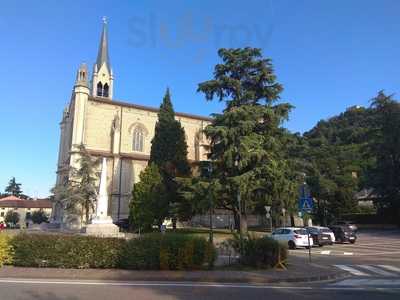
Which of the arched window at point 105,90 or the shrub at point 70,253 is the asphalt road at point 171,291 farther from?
the arched window at point 105,90

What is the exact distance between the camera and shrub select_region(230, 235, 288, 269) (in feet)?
47.3

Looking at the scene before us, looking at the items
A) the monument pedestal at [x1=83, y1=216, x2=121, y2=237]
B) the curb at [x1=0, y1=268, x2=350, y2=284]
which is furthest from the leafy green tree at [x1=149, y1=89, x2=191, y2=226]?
the curb at [x1=0, y1=268, x2=350, y2=284]

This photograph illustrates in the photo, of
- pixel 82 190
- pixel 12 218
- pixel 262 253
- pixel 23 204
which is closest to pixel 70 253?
pixel 262 253

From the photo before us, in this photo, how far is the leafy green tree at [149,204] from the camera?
43469 millimetres

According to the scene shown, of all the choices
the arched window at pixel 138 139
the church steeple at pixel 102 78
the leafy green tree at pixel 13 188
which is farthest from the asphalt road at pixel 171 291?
the leafy green tree at pixel 13 188

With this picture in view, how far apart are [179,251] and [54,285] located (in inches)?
174

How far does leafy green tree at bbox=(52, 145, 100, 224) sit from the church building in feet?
29.1

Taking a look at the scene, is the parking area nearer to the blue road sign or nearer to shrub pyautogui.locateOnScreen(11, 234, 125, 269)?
the blue road sign

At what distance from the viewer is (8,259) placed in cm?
1411

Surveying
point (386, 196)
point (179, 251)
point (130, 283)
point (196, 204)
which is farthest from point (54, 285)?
point (386, 196)

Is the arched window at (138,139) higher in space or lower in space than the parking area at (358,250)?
higher

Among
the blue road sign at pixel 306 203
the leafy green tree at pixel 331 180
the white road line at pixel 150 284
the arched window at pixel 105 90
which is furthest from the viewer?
the arched window at pixel 105 90

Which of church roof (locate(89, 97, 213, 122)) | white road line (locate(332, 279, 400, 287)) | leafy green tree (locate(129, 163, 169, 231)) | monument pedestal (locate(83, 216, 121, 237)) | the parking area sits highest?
church roof (locate(89, 97, 213, 122))

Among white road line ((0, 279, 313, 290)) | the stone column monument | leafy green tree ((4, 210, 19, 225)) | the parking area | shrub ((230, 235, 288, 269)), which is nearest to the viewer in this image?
white road line ((0, 279, 313, 290))
